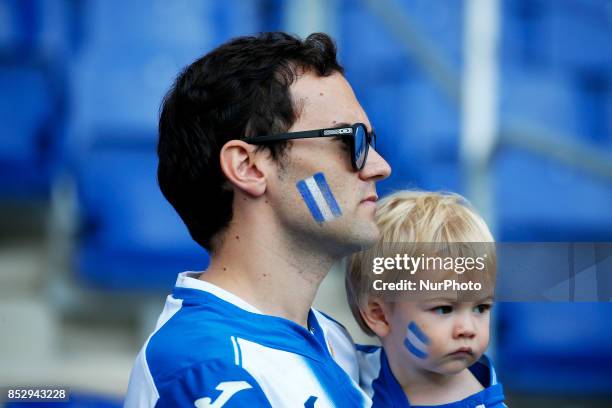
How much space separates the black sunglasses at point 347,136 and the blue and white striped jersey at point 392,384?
0.33 metres

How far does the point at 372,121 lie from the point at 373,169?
6.13ft

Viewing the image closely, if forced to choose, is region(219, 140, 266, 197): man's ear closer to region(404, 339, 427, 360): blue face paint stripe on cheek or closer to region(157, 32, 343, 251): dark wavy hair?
region(157, 32, 343, 251): dark wavy hair

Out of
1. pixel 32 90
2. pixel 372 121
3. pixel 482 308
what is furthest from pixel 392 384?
pixel 32 90

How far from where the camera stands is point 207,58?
1271mm

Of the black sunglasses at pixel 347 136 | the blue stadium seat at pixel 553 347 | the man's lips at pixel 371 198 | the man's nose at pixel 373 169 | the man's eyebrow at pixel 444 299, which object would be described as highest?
the black sunglasses at pixel 347 136

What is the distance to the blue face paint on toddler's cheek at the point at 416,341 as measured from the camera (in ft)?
4.20

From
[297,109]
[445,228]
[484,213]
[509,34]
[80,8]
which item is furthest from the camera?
[80,8]

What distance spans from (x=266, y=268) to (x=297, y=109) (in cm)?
22

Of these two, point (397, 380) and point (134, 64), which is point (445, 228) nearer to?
point (397, 380)

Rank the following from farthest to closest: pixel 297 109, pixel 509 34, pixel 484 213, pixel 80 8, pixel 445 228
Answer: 1. pixel 80 8
2. pixel 509 34
3. pixel 484 213
4. pixel 445 228
5. pixel 297 109

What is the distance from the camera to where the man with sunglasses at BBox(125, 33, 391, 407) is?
1210 millimetres

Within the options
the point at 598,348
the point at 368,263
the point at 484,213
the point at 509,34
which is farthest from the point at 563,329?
the point at 368,263

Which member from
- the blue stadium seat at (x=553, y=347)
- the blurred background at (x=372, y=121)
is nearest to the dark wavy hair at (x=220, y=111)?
the blurred background at (x=372, y=121)

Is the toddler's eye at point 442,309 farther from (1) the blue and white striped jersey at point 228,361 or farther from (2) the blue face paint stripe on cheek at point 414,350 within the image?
(1) the blue and white striped jersey at point 228,361
